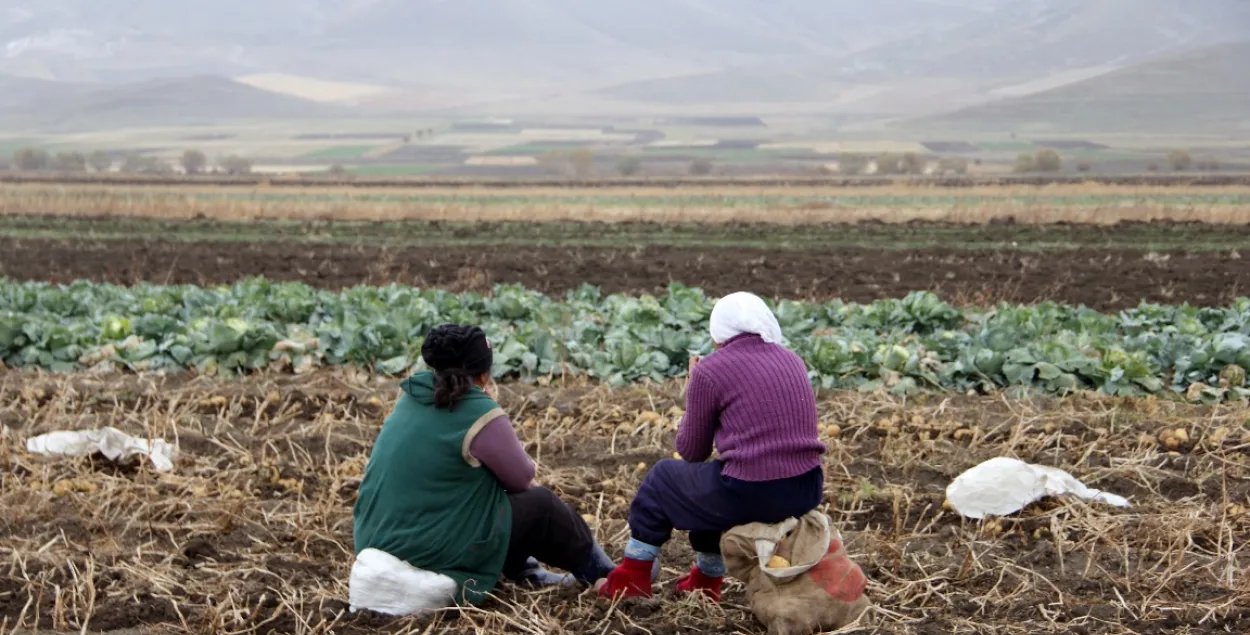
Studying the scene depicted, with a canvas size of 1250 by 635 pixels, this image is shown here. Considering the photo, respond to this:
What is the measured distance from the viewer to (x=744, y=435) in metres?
4.82

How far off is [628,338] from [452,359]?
18.0ft

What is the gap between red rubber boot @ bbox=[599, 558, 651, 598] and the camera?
5.15 meters

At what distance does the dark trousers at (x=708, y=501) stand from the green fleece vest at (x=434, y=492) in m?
0.59

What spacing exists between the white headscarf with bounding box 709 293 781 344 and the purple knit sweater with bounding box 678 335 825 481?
1.4 inches

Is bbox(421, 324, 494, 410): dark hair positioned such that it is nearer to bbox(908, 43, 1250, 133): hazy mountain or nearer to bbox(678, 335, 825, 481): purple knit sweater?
bbox(678, 335, 825, 481): purple knit sweater

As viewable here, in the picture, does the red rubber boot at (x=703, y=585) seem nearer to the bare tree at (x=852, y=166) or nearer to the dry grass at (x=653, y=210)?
the dry grass at (x=653, y=210)

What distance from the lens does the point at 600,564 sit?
5402mm

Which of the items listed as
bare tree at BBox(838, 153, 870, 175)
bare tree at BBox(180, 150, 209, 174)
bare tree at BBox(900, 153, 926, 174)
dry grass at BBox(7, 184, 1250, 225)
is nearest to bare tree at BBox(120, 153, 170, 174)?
bare tree at BBox(180, 150, 209, 174)

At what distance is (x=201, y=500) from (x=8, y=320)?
16.8ft

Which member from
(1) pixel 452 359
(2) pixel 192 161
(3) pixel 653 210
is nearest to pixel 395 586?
(1) pixel 452 359

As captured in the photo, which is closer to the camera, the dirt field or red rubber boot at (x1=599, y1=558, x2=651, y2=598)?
red rubber boot at (x1=599, y1=558, x2=651, y2=598)

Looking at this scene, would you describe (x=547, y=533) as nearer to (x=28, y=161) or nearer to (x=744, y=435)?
(x=744, y=435)

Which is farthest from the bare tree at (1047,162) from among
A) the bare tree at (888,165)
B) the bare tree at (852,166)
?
the bare tree at (852,166)

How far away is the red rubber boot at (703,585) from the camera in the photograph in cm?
527
